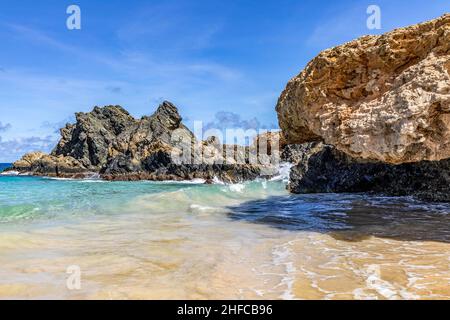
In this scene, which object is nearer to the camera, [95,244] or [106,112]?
[95,244]

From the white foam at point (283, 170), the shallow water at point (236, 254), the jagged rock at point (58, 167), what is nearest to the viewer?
the shallow water at point (236, 254)

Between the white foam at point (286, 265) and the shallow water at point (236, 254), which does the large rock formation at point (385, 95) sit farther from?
the white foam at point (286, 265)

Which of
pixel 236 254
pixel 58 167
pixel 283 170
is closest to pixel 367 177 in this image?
pixel 236 254

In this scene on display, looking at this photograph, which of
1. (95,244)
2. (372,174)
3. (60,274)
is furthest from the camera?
(372,174)

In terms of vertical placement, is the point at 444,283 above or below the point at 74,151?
below

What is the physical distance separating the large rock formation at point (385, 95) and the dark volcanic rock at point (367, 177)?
511cm

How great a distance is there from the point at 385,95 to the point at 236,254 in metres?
4.75

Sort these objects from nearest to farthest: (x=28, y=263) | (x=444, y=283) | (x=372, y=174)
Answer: (x=444, y=283)
(x=28, y=263)
(x=372, y=174)

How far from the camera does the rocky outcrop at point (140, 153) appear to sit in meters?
45.0

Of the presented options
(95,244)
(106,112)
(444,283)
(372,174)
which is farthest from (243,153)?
(444,283)

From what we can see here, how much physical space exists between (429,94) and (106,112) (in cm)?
6497

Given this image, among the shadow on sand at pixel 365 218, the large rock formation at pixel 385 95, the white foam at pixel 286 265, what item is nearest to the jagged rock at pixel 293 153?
the shadow on sand at pixel 365 218
